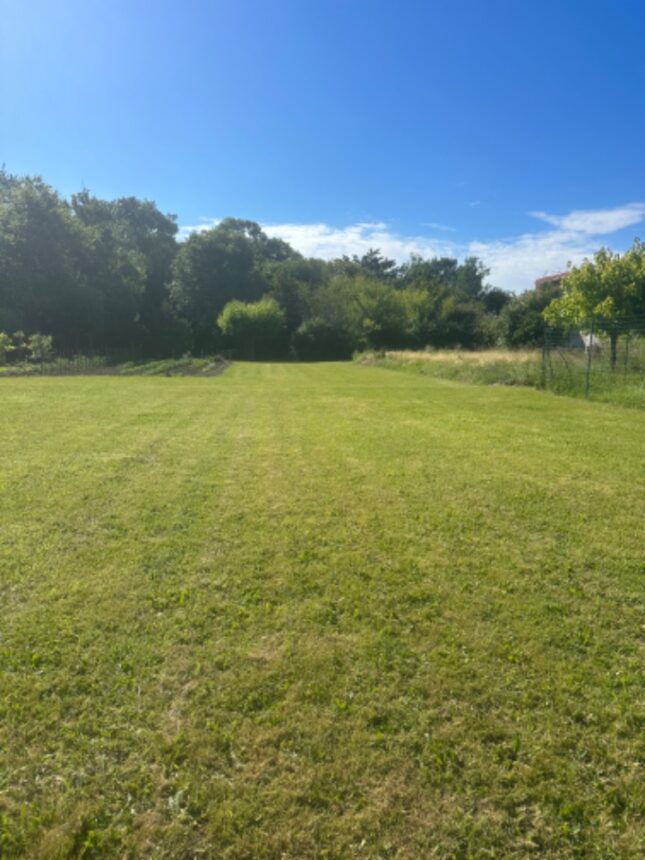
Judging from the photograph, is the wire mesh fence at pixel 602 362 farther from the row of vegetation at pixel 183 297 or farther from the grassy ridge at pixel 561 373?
the row of vegetation at pixel 183 297

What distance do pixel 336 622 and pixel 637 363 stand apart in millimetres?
12499

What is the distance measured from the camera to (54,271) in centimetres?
3338

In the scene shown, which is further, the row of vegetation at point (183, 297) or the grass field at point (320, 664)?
the row of vegetation at point (183, 297)

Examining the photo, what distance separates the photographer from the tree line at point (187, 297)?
33094 millimetres

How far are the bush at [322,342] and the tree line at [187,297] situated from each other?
3.7 inches

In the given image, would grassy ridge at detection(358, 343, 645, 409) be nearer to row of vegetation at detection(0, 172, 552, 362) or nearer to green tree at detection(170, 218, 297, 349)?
row of vegetation at detection(0, 172, 552, 362)

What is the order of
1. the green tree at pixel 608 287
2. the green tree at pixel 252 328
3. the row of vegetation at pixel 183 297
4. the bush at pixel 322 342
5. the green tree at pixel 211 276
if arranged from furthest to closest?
the green tree at pixel 211 276, the bush at pixel 322 342, the green tree at pixel 252 328, the row of vegetation at pixel 183 297, the green tree at pixel 608 287

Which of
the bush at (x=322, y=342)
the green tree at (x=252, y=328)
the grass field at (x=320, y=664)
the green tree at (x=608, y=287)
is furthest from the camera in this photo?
the bush at (x=322, y=342)

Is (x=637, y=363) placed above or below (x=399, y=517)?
above

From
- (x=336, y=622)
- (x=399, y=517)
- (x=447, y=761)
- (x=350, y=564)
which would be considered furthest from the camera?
(x=399, y=517)

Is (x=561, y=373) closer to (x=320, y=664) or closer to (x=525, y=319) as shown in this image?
(x=320, y=664)

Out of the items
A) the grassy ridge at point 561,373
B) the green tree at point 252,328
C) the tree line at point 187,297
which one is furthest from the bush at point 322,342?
the grassy ridge at point 561,373

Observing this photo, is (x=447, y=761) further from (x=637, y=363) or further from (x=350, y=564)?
(x=637, y=363)

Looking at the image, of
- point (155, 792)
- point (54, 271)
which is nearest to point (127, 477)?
point (155, 792)
